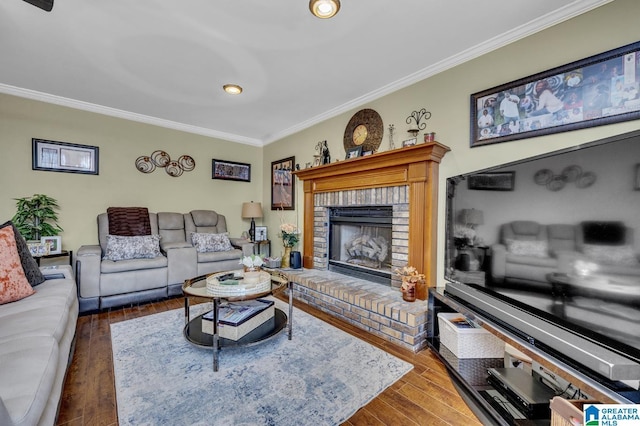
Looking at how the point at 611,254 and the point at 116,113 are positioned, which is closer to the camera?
the point at 611,254

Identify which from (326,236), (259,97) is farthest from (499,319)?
(259,97)

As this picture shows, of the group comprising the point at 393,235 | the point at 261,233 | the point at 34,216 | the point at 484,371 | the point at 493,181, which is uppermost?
the point at 493,181

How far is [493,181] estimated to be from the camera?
161cm

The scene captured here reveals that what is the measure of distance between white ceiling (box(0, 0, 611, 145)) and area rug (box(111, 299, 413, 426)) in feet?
7.53

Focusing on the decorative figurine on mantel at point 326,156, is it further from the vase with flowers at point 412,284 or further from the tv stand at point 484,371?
the tv stand at point 484,371

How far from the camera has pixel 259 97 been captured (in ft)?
10.3

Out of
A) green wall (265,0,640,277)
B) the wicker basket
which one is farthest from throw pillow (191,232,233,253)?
the wicker basket

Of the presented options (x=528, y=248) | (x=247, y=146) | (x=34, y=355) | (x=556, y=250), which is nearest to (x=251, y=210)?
(x=247, y=146)

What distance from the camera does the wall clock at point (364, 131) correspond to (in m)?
2.97

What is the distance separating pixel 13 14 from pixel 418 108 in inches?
124

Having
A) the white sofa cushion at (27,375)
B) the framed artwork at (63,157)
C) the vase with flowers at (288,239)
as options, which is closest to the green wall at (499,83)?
the vase with flowers at (288,239)

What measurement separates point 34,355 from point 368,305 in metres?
2.05

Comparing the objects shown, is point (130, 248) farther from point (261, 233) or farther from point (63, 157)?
point (261, 233)

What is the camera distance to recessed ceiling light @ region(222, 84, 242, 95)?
285cm
